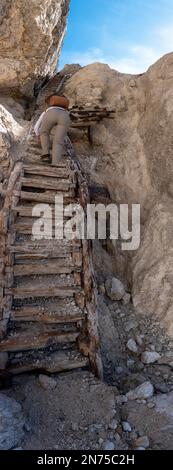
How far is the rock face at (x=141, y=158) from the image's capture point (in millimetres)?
6250

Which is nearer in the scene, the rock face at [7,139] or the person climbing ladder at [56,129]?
the rock face at [7,139]

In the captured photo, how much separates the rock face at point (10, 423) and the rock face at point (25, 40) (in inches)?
394

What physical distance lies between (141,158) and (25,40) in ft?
20.8

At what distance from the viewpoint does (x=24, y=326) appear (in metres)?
4.81

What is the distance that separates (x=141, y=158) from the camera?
27.0 feet

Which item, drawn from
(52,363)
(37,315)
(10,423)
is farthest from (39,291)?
(10,423)

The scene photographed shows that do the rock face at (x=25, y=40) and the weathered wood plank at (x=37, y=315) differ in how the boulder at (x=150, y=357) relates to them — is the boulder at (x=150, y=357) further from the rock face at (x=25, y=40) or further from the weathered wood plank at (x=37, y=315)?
the rock face at (x=25, y=40)

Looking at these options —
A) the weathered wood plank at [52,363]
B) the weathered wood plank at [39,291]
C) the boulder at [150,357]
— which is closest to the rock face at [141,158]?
the boulder at [150,357]

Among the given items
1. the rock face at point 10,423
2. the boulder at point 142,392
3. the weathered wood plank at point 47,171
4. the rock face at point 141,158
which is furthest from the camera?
the weathered wood plank at point 47,171

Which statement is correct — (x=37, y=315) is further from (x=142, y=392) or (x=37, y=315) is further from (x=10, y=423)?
(x=142, y=392)

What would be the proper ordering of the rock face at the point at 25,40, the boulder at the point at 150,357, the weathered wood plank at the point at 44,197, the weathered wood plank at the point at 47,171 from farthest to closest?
the rock face at the point at 25,40, the weathered wood plank at the point at 47,171, the weathered wood plank at the point at 44,197, the boulder at the point at 150,357

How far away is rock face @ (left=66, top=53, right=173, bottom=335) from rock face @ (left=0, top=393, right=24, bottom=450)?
9.35 ft

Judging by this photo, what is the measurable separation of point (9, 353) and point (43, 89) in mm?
11270
